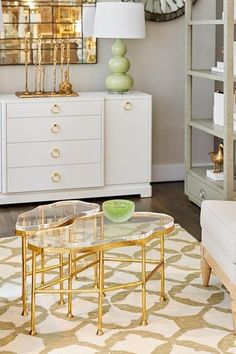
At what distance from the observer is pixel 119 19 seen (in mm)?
4988

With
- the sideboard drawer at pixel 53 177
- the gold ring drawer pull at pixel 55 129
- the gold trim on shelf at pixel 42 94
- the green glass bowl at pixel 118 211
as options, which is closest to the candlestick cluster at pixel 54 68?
the gold trim on shelf at pixel 42 94

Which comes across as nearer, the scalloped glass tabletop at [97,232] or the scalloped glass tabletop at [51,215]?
the scalloped glass tabletop at [97,232]

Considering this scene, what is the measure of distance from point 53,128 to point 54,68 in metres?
0.53

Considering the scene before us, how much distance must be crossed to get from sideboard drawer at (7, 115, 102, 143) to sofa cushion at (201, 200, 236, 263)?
6.18 ft

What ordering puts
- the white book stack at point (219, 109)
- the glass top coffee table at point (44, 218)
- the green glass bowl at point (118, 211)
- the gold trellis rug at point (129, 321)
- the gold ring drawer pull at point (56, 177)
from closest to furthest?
1. the gold trellis rug at point (129, 321)
2. the glass top coffee table at point (44, 218)
3. the green glass bowl at point (118, 211)
4. the white book stack at point (219, 109)
5. the gold ring drawer pull at point (56, 177)

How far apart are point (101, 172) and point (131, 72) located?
3.17 feet

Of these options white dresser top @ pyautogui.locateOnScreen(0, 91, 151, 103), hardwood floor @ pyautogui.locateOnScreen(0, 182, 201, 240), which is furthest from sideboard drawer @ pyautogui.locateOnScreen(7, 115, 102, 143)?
hardwood floor @ pyautogui.locateOnScreen(0, 182, 201, 240)

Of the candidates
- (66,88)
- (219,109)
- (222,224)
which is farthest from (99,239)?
(66,88)

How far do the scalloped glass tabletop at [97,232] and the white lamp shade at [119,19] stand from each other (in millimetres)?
2122

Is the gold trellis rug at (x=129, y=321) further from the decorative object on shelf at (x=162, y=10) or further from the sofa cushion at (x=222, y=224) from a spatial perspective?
the decorative object on shelf at (x=162, y=10)

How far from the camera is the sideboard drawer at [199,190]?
4.65 metres

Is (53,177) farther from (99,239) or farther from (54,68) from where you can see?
(99,239)

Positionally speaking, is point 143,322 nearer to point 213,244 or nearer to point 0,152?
point 213,244

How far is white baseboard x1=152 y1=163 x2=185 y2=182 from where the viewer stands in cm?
586
